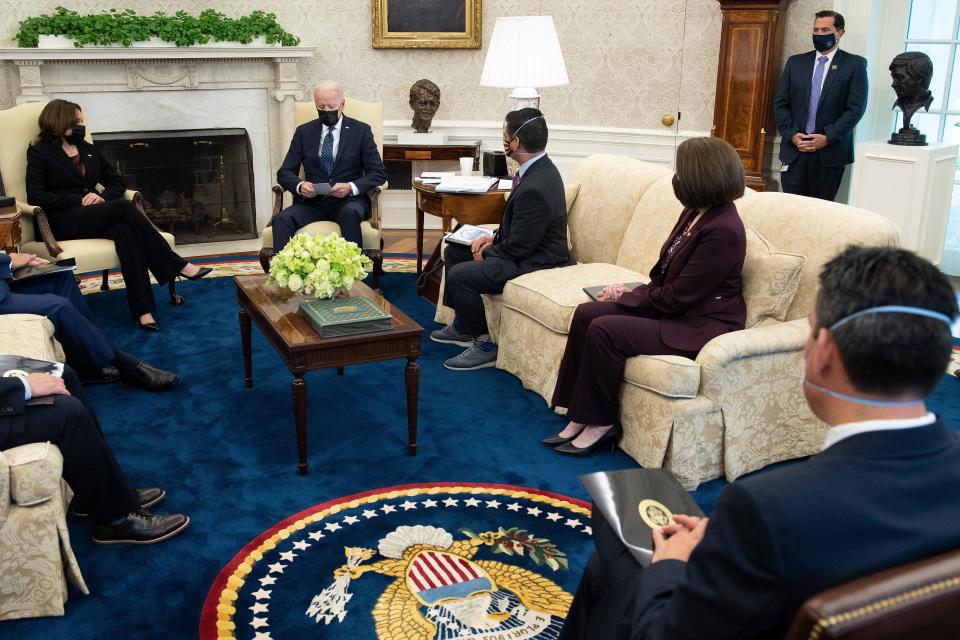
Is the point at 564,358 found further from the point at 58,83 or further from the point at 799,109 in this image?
the point at 58,83

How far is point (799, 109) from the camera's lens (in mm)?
5703

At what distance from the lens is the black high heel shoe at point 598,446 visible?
354 cm

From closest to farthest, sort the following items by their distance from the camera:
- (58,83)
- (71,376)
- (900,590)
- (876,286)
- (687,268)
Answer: (900,590), (876,286), (71,376), (687,268), (58,83)

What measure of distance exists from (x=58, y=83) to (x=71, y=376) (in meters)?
4.20

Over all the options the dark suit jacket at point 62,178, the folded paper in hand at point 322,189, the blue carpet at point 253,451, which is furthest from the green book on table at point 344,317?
the dark suit jacket at point 62,178

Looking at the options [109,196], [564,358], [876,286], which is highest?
[876,286]

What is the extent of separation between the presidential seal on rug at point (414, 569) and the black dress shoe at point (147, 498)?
0.45 m

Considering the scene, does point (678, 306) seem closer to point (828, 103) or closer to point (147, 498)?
point (147, 498)

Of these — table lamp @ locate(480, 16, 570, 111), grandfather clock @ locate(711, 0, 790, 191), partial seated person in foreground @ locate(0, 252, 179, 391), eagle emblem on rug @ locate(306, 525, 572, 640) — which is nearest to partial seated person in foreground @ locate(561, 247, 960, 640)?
eagle emblem on rug @ locate(306, 525, 572, 640)

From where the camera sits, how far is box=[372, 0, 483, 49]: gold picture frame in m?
7.19

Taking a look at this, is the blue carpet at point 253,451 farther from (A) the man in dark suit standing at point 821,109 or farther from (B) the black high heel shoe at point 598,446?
(A) the man in dark suit standing at point 821,109

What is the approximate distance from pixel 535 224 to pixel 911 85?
2.59 meters

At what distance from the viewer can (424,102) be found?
23.8 ft

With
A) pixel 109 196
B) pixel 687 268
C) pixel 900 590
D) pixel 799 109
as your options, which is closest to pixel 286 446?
pixel 687 268
